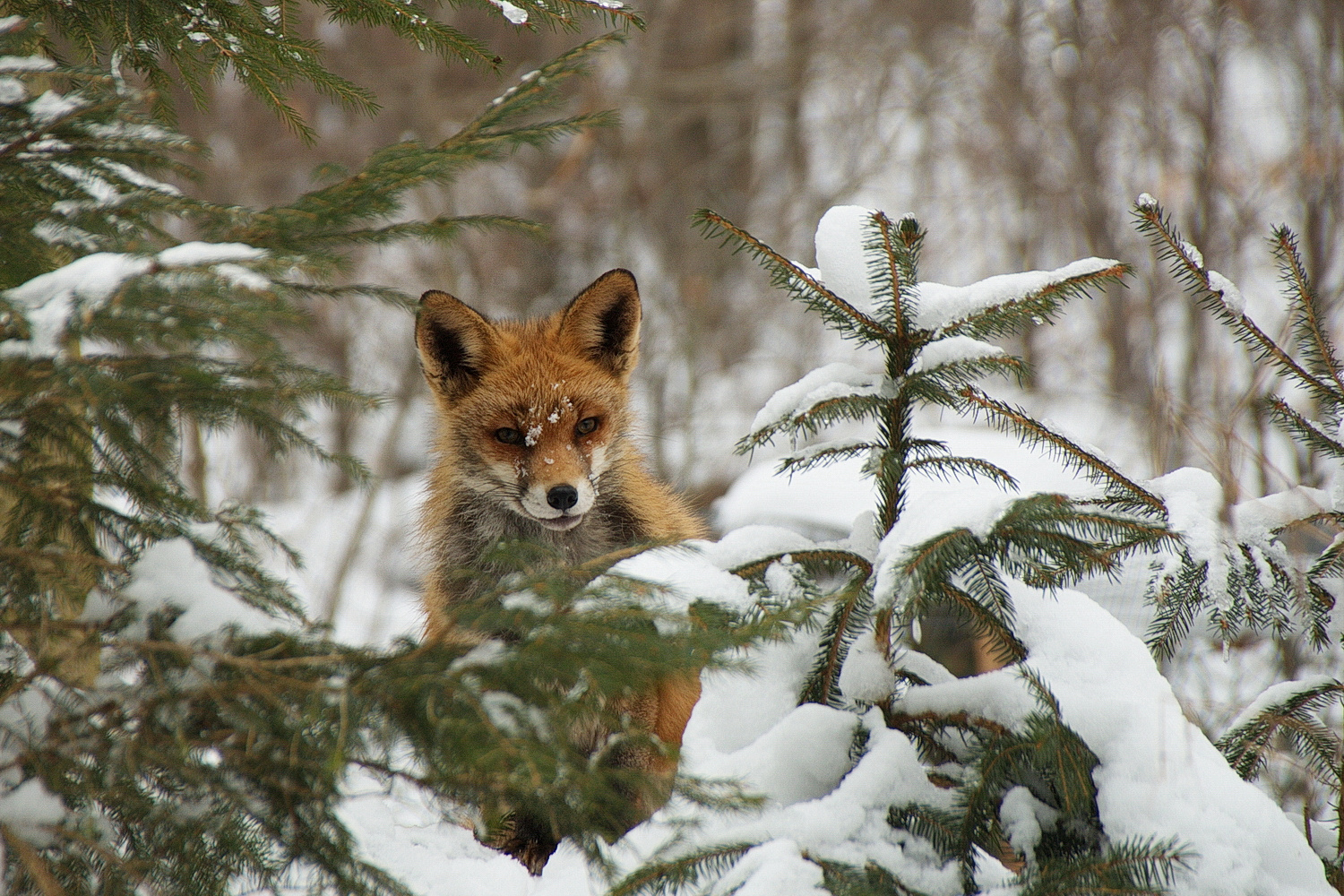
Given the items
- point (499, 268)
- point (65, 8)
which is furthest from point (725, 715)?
point (499, 268)

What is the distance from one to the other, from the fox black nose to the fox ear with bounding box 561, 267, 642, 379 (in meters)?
0.98

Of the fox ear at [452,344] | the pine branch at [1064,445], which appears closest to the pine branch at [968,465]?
the pine branch at [1064,445]

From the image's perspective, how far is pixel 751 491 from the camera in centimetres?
755

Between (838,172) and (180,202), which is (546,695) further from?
(838,172)

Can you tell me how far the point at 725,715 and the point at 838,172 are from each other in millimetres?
13821

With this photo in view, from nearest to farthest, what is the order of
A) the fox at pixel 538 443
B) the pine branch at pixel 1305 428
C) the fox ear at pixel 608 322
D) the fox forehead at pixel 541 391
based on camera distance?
the pine branch at pixel 1305 428
the fox at pixel 538 443
the fox forehead at pixel 541 391
the fox ear at pixel 608 322

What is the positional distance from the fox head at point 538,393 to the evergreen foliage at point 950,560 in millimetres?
1757

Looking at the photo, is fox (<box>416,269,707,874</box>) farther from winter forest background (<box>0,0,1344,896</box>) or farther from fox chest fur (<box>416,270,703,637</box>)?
winter forest background (<box>0,0,1344,896</box>)

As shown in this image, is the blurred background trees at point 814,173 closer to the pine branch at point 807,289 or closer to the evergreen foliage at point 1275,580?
the evergreen foliage at point 1275,580

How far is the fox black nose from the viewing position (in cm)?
395

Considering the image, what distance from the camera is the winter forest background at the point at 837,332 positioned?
77.4 inches

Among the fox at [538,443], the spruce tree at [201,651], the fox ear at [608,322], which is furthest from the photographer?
the fox ear at [608,322]

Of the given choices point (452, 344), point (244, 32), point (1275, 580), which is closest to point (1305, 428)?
point (1275, 580)

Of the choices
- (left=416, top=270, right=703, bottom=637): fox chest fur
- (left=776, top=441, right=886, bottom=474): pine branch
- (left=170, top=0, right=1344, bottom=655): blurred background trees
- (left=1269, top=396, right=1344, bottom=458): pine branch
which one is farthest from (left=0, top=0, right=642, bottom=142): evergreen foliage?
(left=170, top=0, right=1344, bottom=655): blurred background trees
